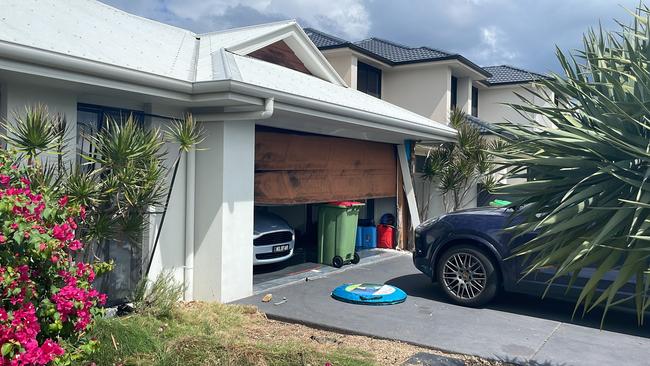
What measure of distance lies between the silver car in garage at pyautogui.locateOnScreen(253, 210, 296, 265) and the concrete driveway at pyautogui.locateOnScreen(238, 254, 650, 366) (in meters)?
0.86

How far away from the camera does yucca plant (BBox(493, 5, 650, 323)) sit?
11.8 ft

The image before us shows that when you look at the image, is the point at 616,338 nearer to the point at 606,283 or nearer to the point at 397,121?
the point at 606,283

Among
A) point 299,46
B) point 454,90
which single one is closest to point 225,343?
point 299,46

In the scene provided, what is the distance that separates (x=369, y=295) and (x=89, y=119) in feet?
13.7

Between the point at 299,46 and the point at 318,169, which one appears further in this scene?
the point at 299,46

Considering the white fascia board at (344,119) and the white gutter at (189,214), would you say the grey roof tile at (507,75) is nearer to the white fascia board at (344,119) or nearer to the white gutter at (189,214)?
the white fascia board at (344,119)

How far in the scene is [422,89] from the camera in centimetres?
1909

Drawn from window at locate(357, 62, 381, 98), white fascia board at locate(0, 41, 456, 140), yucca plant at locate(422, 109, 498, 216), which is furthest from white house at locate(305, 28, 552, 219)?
white fascia board at locate(0, 41, 456, 140)

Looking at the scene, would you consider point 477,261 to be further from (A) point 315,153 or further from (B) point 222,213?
(A) point 315,153

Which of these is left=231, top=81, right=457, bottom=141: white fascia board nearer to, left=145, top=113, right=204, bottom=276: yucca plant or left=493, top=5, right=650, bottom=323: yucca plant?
left=145, top=113, right=204, bottom=276: yucca plant

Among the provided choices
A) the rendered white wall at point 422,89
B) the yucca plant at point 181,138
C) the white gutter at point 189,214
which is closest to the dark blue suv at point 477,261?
the white gutter at point 189,214

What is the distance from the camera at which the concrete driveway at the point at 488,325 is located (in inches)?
222

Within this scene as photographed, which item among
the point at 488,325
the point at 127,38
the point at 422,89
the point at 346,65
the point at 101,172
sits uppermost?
the point at 346,65

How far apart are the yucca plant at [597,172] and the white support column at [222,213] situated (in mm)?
3942
